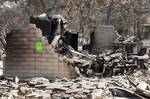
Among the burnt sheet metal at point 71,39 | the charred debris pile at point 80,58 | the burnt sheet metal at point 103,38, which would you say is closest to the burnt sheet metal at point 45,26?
the charred debris pile at point 80,58

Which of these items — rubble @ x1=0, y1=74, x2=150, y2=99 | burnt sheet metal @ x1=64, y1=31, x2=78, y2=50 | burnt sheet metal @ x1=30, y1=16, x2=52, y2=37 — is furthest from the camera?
burnt sheet metal @ x1=64, y1=31, x2=78, y2=50

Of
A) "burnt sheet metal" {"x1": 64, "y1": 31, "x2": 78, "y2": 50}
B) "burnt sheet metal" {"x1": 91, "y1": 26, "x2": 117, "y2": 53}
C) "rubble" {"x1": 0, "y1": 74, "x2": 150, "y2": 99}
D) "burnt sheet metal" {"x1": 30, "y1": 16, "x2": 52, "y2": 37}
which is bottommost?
"rubble" {"x1": 0, "y1": 74, "x2": 150, "y2": 99}

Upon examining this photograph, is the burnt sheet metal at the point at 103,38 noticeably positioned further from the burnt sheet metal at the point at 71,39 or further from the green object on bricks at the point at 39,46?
the green object on bricks at the point at 39,46

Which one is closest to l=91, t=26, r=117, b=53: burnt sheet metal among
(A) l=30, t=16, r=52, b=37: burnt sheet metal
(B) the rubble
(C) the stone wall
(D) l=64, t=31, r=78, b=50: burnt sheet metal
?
(D) l=64, t=31, r=78, b=50: burnt sheet metal

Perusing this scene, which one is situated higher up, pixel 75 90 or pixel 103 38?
pixel 103 38

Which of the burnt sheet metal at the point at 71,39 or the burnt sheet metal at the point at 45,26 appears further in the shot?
the burnt sheet metal at the point at 71,39

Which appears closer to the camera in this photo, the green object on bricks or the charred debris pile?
the green object on bricks

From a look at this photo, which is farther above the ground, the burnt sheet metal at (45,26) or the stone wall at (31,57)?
the burnt sheet metal at (45,26)

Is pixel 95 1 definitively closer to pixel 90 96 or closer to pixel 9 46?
pixel 9 46

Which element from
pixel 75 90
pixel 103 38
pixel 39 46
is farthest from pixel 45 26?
pixel 103 38

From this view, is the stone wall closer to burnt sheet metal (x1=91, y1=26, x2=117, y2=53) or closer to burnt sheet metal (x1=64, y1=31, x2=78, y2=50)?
burnt sheet metal (x1=64, y1=31, x2=78, y2=50)

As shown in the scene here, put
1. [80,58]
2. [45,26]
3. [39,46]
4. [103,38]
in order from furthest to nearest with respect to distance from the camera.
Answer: [103,38]
[45,26]
[80,58]
[39,46]

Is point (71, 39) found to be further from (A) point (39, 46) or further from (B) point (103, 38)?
(B) point (103, 38)

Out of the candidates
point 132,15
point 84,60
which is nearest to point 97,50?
point 84,60
